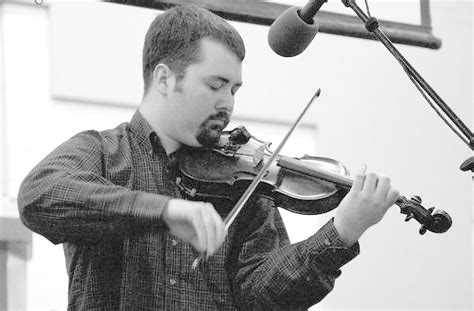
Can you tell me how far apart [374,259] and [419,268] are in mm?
168

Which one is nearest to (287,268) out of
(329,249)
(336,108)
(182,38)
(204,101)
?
(329,249)

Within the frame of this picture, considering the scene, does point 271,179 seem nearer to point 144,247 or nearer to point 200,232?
point 144,247

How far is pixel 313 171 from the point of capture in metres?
1.29

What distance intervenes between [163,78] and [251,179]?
0.23 meters

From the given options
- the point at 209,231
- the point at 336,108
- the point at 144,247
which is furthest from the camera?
the point at 336,108

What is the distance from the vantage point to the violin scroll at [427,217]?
121 centimetres

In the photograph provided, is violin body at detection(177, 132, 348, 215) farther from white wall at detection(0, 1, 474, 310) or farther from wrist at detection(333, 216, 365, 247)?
white wall at detection(0, 1, 474, 310)

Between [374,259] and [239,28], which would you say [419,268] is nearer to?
[374,259]

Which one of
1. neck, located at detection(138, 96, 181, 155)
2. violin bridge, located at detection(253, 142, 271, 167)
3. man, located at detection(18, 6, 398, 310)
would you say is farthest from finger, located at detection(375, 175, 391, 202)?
neck, located at detection(138, 96, 181, 155)

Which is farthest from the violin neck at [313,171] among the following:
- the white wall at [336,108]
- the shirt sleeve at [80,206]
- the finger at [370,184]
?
the white wall at [336,108]

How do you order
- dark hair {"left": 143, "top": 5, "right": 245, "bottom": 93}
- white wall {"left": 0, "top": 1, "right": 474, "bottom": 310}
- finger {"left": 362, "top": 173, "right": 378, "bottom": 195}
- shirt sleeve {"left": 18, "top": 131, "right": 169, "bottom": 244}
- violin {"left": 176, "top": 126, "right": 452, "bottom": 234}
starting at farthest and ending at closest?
1. white wall {"left": 0, "top": 1, "right": 474, "bottom": 310}
2. dark hair {"left": 143, "top": 5, "right": 245, "bottom": 93}
3. violin {"left": 176, "top": 126, "right": 452, "bottom": 234}
4. finger {"left": 362, "top": 173, "right": 378, "bottom": 195}
5. shirt sleeve {"left": 18, "top": 131, "right": 169, "bottom": 244}

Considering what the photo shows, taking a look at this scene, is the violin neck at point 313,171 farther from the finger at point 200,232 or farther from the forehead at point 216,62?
the finger at point 200,232

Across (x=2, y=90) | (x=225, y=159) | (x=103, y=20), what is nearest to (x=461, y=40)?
(x=103, y=20)

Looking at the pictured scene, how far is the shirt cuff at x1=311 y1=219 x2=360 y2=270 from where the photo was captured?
1.19m
